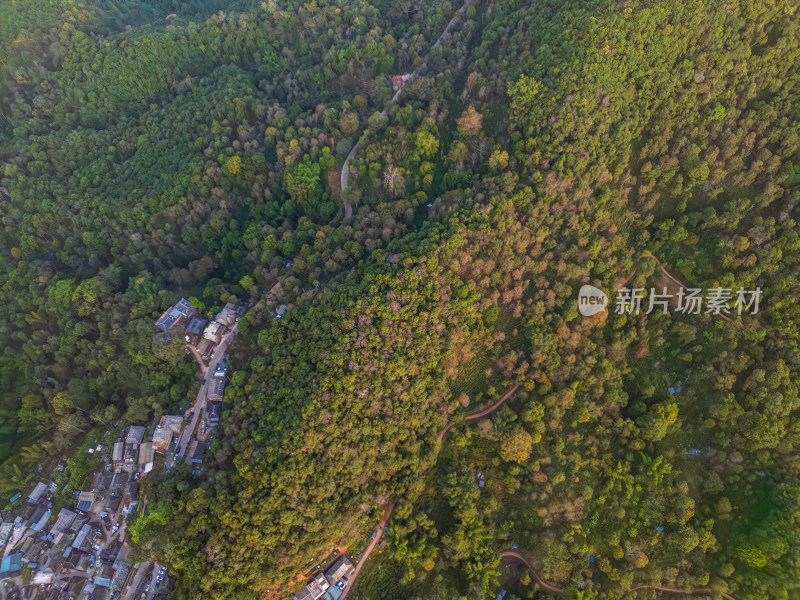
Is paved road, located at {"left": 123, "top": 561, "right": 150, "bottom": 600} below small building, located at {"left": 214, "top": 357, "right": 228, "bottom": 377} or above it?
below

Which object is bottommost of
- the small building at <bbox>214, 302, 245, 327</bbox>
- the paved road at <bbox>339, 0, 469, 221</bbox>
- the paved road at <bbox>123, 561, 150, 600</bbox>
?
the paved road at <bbox>123, 561, 150, 600</bbox>

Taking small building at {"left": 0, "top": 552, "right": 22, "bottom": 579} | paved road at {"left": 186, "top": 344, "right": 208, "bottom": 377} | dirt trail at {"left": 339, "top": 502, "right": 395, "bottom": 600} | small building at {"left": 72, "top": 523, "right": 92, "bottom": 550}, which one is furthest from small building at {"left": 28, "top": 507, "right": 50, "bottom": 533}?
dirt trail at {"left": 339, "top": 502, "right": 395, "bottom": 600}

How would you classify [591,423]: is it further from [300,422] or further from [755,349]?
[300,422]

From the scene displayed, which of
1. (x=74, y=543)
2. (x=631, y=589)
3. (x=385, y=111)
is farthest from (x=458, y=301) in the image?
(x=74, y=543)

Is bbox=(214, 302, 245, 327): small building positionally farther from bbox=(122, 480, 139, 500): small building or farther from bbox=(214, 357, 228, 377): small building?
bbox=(122, 480, 139, 500): small building

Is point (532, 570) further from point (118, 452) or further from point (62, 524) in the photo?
point (62, 524)

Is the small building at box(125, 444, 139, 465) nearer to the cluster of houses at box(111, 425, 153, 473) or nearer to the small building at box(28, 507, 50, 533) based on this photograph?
the cluster of houses at box(111, 425, 153, 473)

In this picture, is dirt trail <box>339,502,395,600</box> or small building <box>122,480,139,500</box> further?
small building <box>122,480,139,500</box>

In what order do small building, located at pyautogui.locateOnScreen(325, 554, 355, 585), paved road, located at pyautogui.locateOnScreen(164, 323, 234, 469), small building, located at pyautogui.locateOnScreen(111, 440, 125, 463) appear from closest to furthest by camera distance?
small building, located at pyautogui.locateOnScreen(325, 554, 355, 585) < paved road, located at pyautogui.locateOnScreen(164, 323, 234, 469) < small building, located at pyautogui.locateOnScreen(111, 440, 125, 463)

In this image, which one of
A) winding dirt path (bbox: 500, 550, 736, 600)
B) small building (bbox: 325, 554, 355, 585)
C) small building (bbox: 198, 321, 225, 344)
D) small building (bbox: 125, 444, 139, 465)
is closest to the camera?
winding dirt path (bbox: 500, 550, 736, 600)
